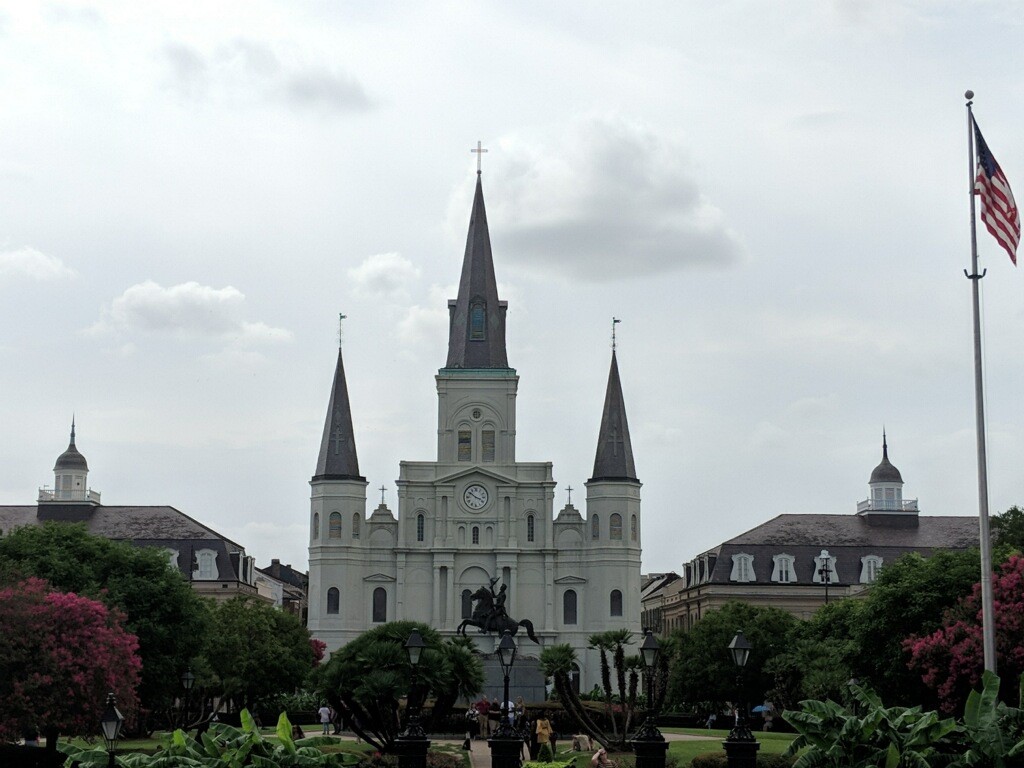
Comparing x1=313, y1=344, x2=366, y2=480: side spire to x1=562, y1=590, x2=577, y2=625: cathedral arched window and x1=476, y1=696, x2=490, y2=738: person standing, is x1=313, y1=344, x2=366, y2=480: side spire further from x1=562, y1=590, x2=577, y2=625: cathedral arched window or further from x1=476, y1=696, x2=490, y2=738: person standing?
x1=476, y1=696, x2=490, y2=738: person standing

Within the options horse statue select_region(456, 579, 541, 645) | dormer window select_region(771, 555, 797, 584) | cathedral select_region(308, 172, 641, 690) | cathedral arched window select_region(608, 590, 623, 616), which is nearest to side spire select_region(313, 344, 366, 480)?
cathedral select_region(308, 172, 641, 690)

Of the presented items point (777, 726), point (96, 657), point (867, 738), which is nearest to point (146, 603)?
point (96, 657)

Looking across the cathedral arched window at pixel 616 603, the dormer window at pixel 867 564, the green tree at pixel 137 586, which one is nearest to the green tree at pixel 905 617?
the green tree at pixel 137 586

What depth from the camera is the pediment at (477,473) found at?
108312 mm

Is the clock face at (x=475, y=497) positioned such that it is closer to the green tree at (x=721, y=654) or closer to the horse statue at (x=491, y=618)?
the horse statue at (x=491, y=618)

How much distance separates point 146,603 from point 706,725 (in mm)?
26996

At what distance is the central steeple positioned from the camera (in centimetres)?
11294

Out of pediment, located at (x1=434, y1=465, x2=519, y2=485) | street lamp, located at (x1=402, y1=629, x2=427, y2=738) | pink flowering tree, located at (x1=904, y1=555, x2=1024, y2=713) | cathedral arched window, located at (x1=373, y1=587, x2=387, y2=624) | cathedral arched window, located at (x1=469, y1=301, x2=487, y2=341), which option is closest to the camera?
street lamp, located at (x1=402, y1=629, x2=427, y2=738)

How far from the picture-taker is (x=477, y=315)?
114 m

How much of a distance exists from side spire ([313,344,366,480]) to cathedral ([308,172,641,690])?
90 mm

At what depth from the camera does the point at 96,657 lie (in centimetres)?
4353

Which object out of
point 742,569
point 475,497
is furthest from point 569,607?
point 742,569

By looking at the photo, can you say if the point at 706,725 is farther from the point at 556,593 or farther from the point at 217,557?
the point at 217,557

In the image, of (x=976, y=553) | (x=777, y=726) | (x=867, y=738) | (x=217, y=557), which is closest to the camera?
(x=867, y=738)
